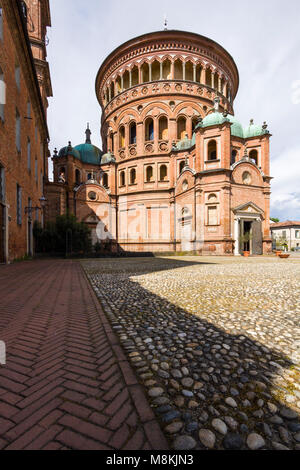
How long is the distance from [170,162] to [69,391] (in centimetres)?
2903

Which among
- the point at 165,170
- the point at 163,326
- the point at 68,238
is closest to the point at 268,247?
the point at 165,170

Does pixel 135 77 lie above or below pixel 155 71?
above

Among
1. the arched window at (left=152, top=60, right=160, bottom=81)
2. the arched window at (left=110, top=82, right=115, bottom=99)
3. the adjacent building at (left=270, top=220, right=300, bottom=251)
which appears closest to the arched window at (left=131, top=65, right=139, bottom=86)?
the arched window at (left=152, top=60, right=160, bottom=81)

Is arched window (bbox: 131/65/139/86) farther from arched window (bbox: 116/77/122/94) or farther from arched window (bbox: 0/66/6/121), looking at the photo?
arched window (bbox: 0/66/6/121)

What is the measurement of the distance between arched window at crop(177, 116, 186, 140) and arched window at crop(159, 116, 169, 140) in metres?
1.67

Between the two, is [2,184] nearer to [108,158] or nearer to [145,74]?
[108,158]

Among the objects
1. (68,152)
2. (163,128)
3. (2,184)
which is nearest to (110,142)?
(68,152)

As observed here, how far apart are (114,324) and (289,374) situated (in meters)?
2.10

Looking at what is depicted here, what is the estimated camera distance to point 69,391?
1.66 meters

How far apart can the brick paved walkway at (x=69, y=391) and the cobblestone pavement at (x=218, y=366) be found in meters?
0.16

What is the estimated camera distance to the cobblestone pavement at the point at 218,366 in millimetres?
1314

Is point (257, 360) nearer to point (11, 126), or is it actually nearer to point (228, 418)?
point (228, 418)

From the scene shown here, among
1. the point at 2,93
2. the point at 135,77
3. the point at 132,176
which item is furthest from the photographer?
the point at 135,77

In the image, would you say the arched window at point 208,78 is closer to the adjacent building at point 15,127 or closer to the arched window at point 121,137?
the arched window at point 121,137
